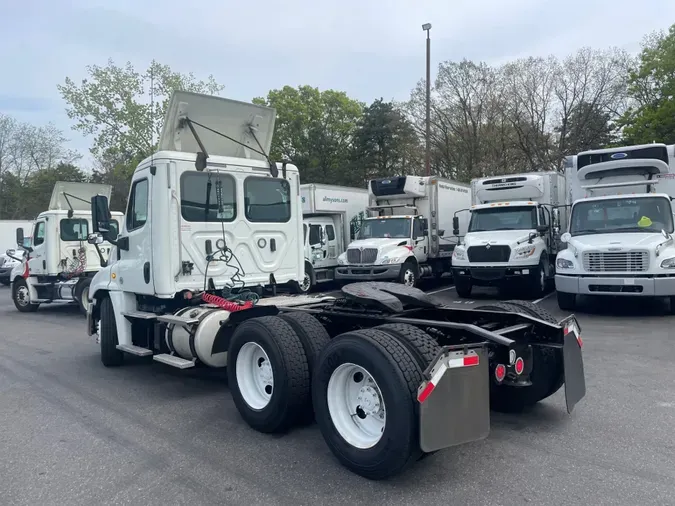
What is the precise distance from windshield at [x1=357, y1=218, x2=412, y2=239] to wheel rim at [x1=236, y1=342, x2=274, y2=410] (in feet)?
39.4

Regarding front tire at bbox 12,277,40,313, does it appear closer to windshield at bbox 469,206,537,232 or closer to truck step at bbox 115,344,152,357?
truck step at bbox 115,344,152,357

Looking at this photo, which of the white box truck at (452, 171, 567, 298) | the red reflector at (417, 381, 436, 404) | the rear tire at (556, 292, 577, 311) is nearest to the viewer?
the red reflector at (417, 381, 436, 404)

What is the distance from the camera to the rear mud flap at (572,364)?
452 cm

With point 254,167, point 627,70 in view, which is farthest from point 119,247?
point 627,70

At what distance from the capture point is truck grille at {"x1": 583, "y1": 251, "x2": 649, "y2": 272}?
34.3ft

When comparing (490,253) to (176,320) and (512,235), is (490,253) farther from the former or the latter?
(176,320)

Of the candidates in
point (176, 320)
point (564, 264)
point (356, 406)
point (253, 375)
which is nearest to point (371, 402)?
point (356, 406)

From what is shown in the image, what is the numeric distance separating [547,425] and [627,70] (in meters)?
35.3

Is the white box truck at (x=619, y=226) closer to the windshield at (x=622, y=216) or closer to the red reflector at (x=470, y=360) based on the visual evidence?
the windshield at (x=622, y=216)

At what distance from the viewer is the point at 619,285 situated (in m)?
Result: 10.5

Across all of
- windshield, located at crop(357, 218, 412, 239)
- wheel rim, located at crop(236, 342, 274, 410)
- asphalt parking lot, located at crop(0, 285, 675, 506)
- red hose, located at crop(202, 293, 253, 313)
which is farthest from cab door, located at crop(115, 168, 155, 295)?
windshield, located at crop(357, 218, 412, 239)

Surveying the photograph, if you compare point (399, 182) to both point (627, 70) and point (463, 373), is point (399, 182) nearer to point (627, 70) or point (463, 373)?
point (463, 373)

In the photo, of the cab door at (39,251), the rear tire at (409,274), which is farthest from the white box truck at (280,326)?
the rear tire at (409,274)

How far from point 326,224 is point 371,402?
15.0 metres
